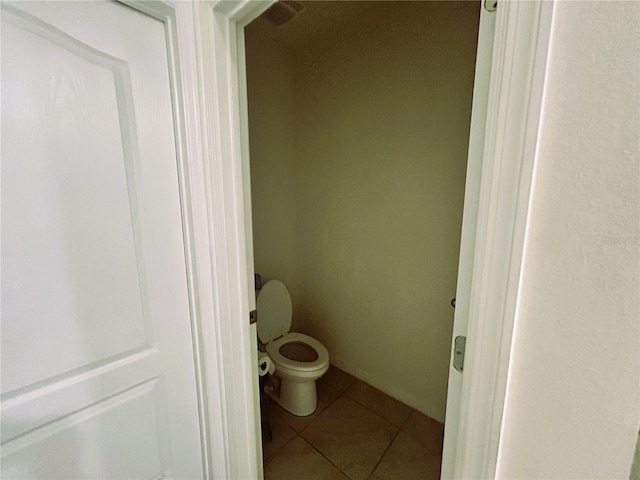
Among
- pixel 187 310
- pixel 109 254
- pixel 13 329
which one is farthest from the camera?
pixel 187 310

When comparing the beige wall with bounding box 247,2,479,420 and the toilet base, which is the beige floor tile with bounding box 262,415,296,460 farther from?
the beige wall with bounding box 247,2,479,420

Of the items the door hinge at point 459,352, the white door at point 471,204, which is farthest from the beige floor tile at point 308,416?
the door hinge at point 459,352

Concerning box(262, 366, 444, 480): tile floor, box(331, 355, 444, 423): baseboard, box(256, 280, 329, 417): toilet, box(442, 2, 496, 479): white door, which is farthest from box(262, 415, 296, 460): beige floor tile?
box(442, 2, 496, 479): white door

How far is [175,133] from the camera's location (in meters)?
0.85

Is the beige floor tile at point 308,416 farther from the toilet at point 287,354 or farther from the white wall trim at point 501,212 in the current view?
the white wall trim at point 501,212

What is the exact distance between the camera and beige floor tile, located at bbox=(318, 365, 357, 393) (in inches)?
79.6

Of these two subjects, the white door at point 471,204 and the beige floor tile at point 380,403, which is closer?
the white door at point 471,204

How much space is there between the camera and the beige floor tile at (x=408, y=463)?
4.51ft

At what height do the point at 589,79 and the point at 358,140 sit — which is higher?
the point at 358,140

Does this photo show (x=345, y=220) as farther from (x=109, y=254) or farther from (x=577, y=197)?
(x=577, y=197)

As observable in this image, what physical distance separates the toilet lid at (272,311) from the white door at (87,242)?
35.3 inches

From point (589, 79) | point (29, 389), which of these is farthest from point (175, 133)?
point (589, 79)

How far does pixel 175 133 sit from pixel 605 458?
1.19 metres

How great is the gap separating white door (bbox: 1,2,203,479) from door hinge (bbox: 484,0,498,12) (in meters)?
0.83
